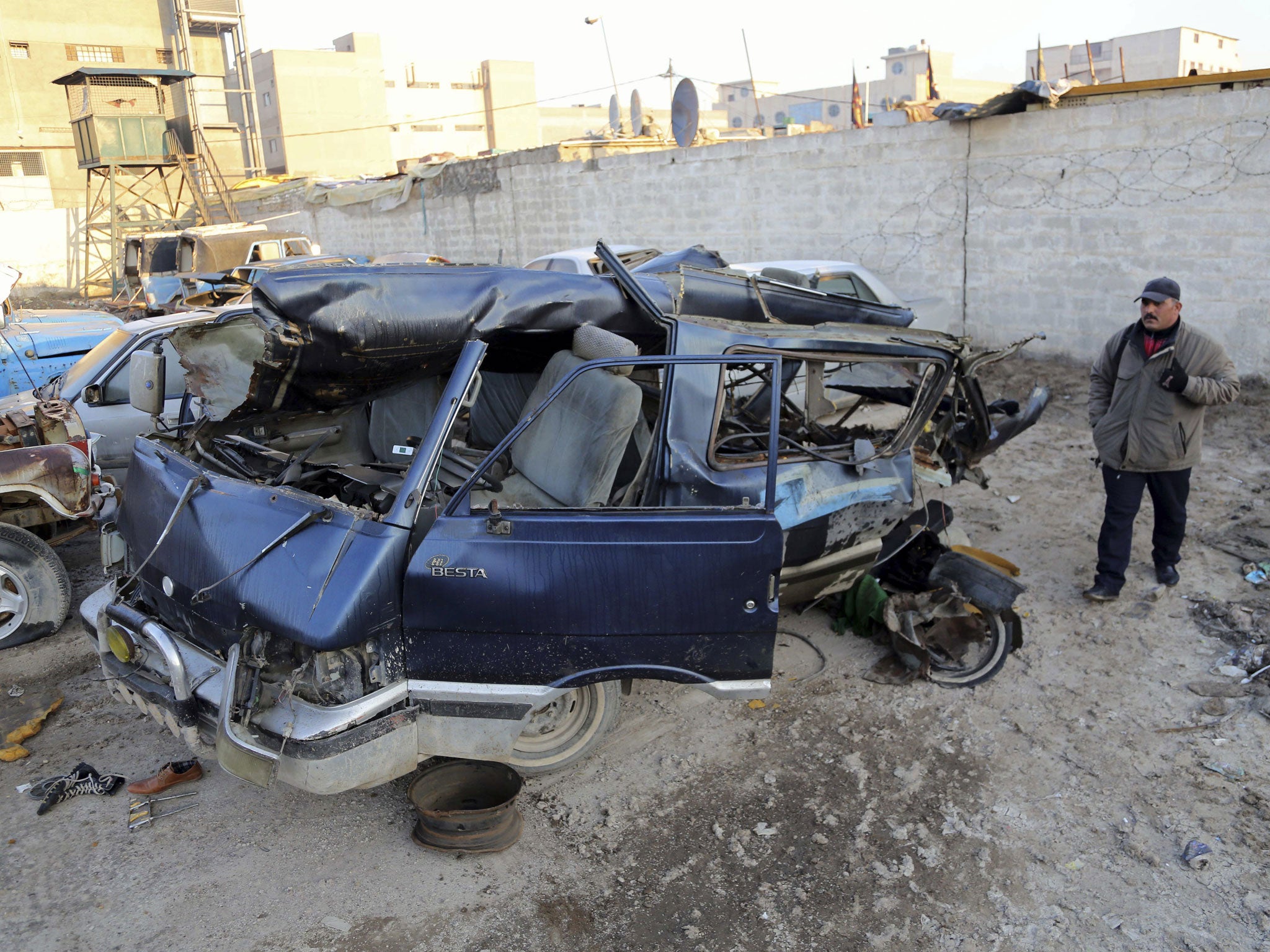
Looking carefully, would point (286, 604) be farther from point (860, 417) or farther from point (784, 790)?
point (860, 417)

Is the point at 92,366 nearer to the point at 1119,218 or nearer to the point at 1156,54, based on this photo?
the point at 1119,218

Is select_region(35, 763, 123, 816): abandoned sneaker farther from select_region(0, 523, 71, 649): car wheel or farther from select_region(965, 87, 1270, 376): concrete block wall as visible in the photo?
select_region(965, 87, 1270, 376): concrete block wall

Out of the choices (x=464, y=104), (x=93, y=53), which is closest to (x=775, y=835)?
(x=93, y=53)

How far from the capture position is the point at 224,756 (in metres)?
2.90

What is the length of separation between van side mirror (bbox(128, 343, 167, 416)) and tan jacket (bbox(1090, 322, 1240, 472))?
509 cm

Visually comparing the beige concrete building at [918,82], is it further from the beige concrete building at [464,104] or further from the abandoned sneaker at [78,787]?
the abandoned sneaker at [78,787]

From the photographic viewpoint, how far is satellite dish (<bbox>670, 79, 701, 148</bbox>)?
1398cm

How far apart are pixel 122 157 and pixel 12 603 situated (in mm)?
25891

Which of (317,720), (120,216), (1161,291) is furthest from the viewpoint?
(120,216)

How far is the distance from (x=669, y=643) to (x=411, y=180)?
1931 centimetres

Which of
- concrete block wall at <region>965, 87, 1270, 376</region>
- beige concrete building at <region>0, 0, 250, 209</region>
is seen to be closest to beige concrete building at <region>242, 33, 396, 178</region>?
beige concrete building at <region>0, 0, 250, 209</region>

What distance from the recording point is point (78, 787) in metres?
3.74

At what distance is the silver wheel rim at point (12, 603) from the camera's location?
4980 millimetres

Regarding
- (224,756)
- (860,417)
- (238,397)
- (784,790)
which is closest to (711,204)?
(860,417)
